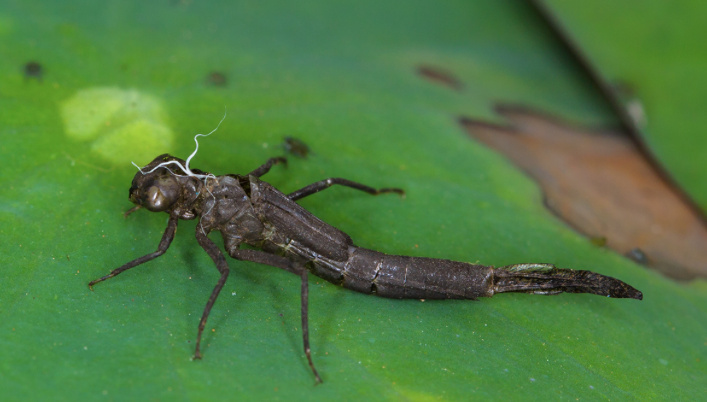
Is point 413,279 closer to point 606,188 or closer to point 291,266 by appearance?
point 291,266

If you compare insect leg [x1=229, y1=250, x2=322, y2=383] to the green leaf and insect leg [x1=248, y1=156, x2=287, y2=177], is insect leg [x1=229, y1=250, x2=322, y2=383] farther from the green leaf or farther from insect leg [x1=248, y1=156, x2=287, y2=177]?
insect leg [x1=248, y1=156, x2=287, y2=177]

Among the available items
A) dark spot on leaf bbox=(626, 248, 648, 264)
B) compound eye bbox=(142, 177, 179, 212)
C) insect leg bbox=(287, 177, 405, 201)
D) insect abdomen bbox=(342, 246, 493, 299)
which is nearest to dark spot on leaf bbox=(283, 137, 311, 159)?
insect leg bbox=(287, 177, 405, 201)

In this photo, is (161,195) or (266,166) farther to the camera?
(266,166)

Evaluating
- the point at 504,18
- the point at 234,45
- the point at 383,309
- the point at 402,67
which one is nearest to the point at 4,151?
the point at 234,45

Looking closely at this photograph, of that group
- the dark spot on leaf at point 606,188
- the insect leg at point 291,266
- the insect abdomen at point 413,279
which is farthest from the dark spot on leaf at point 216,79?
the dark spot on leaf at point 606,188

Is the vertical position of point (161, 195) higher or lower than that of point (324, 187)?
lower

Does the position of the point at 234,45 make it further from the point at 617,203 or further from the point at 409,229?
the point at 617,203

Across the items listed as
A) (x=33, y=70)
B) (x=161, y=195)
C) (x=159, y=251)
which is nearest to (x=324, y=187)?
(x=161, y=195)

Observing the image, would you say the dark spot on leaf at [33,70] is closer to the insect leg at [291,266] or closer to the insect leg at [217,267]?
the insect leg at [217,267]

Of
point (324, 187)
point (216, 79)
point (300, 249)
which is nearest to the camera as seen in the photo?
point (300, 249)
